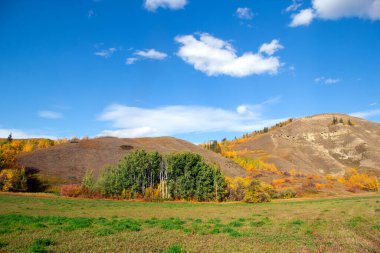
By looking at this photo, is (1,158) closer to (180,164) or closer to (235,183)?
(180,164)

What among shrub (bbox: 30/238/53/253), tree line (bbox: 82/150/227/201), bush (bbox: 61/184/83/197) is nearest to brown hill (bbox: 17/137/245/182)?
bush (bbox: 61/184/83/197)

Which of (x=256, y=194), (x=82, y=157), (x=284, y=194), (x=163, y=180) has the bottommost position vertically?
(x=284, y=194)

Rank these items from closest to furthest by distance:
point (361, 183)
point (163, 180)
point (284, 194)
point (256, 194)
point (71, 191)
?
point (256, 194) → point (71, 191) → point (163, 180) → point (284, 194) → point (361, 183)

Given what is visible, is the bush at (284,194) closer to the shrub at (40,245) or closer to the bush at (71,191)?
the bush at (71,191)

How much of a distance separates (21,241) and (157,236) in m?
7.48

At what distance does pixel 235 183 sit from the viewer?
299ft

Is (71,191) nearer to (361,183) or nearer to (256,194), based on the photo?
(256,194)

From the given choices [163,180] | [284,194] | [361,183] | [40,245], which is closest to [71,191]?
[163,180]

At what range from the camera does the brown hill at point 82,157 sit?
125 m

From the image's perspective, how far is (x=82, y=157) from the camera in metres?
144

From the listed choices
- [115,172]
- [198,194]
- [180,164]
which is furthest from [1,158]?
[198,194]

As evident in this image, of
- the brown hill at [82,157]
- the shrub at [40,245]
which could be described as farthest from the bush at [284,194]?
the shrub at [40,245]

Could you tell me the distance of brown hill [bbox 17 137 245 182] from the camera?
125 metres

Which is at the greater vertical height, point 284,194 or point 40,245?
point 40,245
